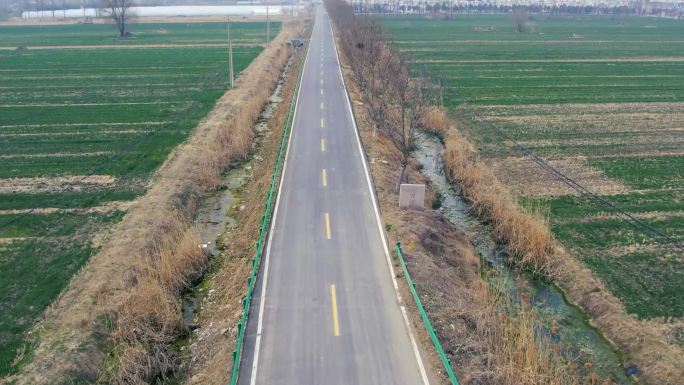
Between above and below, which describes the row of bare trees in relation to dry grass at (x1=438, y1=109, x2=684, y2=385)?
above

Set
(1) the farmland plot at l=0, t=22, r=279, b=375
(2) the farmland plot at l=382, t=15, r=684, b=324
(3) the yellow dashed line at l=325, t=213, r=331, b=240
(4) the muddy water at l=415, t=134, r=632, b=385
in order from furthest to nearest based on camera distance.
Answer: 1. (3) the yellow dashed line at l=325, t=213, r=331, b=240
2. (2) the farmland plot at l=382, t=15, r=684, b=324
3. (1) the farmland plot at l=0, t=22, r=279, b=375
4. (4) the muddy water at l=415, t=134, r=632, b=385

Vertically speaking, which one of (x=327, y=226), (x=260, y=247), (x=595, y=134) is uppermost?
(x=595, y=134)

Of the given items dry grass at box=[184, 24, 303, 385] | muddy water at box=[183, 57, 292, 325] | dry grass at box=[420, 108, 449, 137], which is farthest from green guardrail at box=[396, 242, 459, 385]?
dry grass at box=[420, 108, 449, 137]

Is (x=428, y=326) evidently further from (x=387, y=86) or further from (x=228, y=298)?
(x=387, y=86)

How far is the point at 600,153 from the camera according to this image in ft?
122

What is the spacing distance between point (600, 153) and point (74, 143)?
36.3m

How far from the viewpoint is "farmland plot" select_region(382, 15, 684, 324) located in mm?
23734

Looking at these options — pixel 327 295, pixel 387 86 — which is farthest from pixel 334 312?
pixel 387 86

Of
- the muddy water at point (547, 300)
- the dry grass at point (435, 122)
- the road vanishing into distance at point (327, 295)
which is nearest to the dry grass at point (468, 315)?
the muddy water at point (547, 300)

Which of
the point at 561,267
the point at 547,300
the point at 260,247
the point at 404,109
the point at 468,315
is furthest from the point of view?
the point at 404,109

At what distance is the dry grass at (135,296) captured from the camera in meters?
17.1

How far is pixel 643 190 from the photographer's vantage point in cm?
3070

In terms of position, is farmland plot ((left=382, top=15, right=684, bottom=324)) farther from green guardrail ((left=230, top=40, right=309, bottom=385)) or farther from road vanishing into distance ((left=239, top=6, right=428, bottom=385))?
green guardrail ((left=230, top=40, right=309, bottom=385))

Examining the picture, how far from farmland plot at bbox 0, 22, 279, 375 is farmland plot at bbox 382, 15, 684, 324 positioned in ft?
72.3
